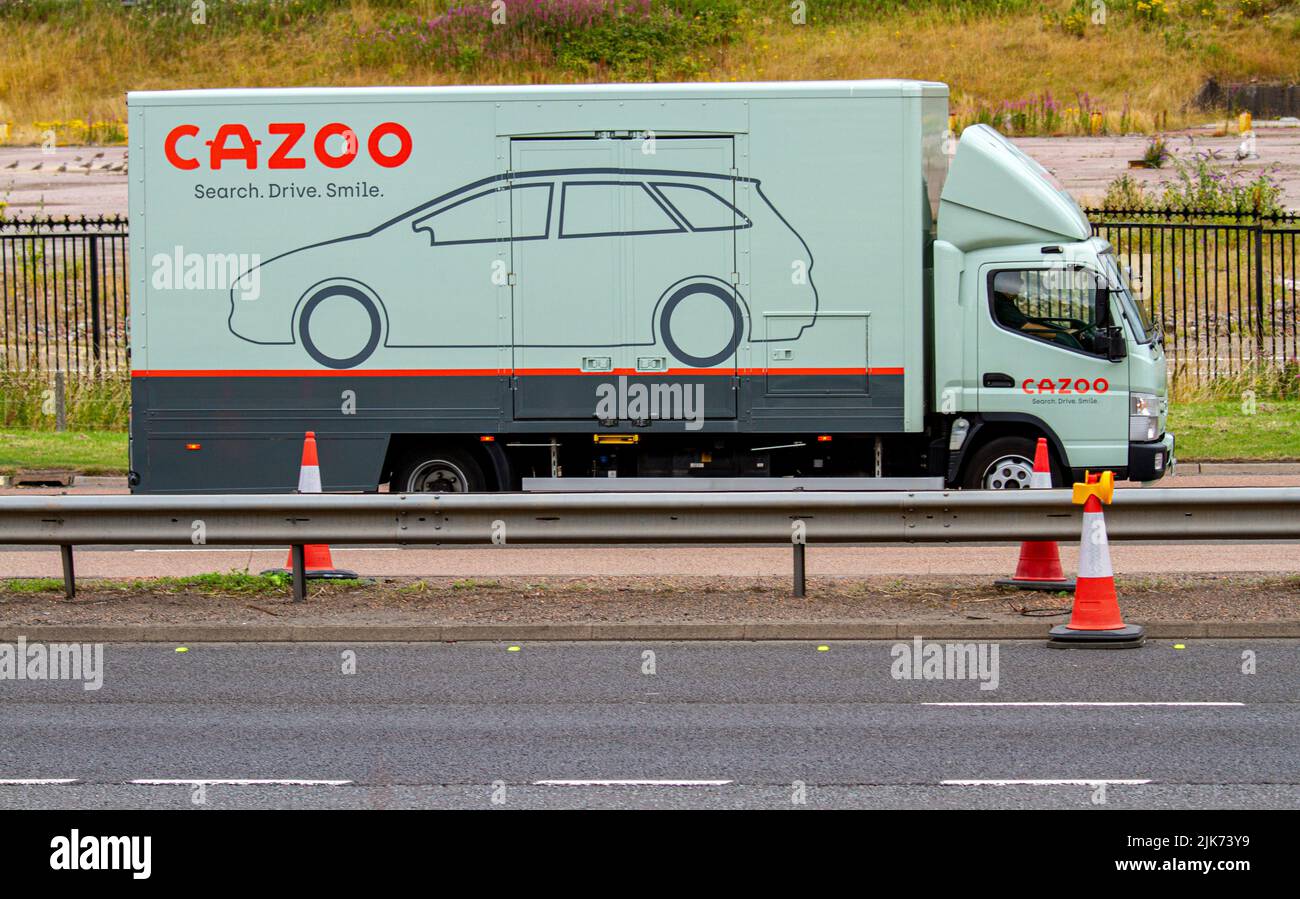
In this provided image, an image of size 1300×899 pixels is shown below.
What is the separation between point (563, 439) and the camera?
13938 millimetres

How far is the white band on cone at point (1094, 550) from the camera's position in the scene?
9242 mm

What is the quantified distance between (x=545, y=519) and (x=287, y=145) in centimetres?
494

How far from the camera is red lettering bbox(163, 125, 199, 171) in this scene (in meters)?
13.6

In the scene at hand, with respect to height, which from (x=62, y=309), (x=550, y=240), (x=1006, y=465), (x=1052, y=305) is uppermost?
(x=62, y=309)

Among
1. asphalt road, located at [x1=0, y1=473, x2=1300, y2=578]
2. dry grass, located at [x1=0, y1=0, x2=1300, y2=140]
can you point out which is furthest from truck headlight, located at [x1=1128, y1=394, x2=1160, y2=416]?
dry grass, located at [x1=0, y1=0, x2=1300, y2=140]

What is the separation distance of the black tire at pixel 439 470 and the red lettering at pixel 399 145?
7.93 feet

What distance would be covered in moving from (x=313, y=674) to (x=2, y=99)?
32.6 meters

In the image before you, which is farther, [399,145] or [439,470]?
[439,470]

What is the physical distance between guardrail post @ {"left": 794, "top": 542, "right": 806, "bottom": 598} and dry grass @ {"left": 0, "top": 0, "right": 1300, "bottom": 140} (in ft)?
77.7

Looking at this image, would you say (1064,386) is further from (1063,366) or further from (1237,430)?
(1237,430)

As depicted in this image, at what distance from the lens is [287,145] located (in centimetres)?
1361

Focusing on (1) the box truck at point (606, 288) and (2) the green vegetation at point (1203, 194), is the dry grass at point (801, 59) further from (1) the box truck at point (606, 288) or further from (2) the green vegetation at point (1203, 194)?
(1) the box truck at point (606, 288)

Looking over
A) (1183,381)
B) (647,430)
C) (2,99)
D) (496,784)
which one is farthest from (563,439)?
(2,99)

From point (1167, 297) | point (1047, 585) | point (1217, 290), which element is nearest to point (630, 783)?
point (1047, 585)
